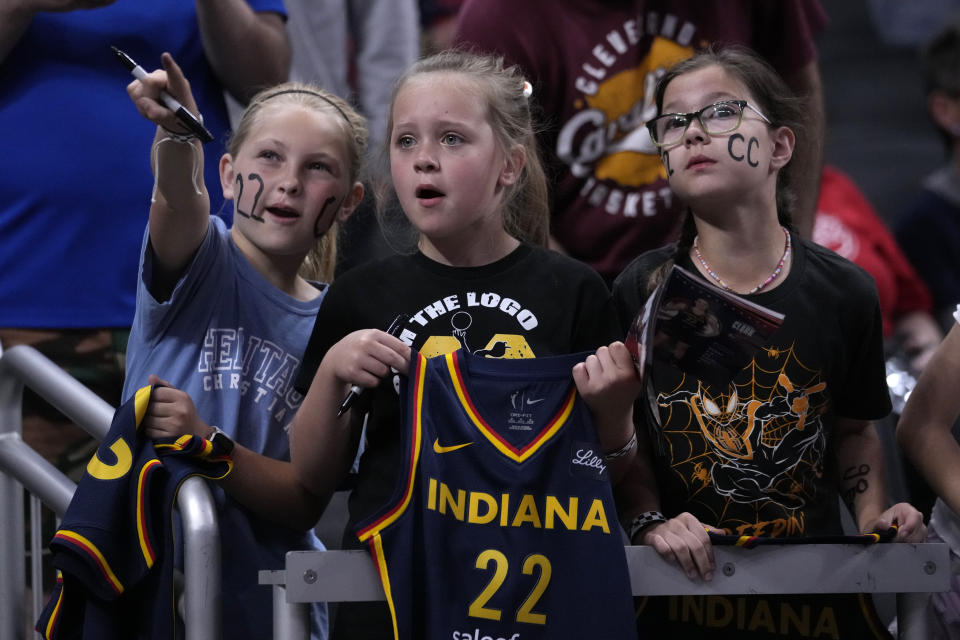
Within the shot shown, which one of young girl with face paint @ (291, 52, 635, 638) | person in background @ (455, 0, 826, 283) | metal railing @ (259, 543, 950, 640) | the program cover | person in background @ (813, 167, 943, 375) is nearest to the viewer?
the program cover

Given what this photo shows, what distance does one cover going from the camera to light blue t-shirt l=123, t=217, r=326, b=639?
6.13 feet

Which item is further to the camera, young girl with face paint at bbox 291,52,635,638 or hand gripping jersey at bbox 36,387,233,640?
young girl with face paint at bbox 291,52,635,638

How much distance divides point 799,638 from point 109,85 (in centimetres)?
155

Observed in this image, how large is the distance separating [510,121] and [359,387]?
0.58 meters

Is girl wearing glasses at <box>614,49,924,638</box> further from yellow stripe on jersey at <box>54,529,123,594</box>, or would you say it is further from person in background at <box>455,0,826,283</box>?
yellow stripe on jersey at <box>54,529,123,594</box>

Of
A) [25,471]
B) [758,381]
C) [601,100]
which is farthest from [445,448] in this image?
[601,100]

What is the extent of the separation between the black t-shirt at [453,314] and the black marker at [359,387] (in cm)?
1

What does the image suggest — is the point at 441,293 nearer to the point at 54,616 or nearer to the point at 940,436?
the point at 54,616

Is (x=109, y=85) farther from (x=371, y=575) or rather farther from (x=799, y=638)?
(x=799, y=638)

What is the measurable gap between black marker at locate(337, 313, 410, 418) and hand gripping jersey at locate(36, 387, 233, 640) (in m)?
0.20

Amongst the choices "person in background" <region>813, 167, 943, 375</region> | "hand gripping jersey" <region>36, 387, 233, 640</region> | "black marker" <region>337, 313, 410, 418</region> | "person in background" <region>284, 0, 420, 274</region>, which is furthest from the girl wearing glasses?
"person in background" <region>813, 167, 943, 375</region>

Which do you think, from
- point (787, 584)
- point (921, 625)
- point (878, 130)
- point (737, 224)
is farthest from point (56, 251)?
point (878, 130)

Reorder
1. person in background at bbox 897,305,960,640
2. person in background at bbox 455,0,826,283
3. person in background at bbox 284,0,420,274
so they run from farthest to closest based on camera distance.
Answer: person in background at bbox 284,0,420,274, person in background at bbox 455,0,826,283, person in background at bbox 897,305,960,640

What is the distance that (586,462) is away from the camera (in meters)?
1.64
